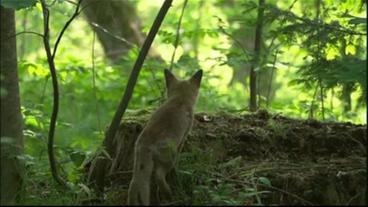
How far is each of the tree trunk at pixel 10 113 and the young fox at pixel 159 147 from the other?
1.70 meters

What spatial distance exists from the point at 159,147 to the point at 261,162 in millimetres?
1371

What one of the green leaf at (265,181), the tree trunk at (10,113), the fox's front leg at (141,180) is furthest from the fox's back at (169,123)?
the tree trunk at (10,113)

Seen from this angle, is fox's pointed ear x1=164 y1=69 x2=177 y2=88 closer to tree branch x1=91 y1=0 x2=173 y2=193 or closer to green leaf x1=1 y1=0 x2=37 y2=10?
tree branch x1=91 y1=0 x2=173 y2=193

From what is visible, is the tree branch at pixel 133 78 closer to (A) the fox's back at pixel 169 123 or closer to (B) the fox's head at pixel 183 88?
(A) the fox's back at pixel 169 123

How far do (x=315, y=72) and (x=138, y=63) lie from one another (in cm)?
188

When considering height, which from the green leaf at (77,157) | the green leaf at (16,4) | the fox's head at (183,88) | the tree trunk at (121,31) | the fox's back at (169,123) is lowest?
the green leaf at (77,157)

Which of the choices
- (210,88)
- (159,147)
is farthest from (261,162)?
(210,88)

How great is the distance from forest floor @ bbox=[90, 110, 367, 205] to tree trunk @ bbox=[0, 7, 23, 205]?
1023 millimetres

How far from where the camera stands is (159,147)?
5.23 m

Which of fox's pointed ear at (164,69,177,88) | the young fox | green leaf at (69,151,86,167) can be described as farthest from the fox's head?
green leaf at (69,151,86,167)

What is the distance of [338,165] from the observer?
5844 mm

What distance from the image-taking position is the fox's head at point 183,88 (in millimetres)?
6047

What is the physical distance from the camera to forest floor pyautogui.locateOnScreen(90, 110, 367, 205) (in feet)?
17.9

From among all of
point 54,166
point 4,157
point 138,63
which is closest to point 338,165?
point 138,63
